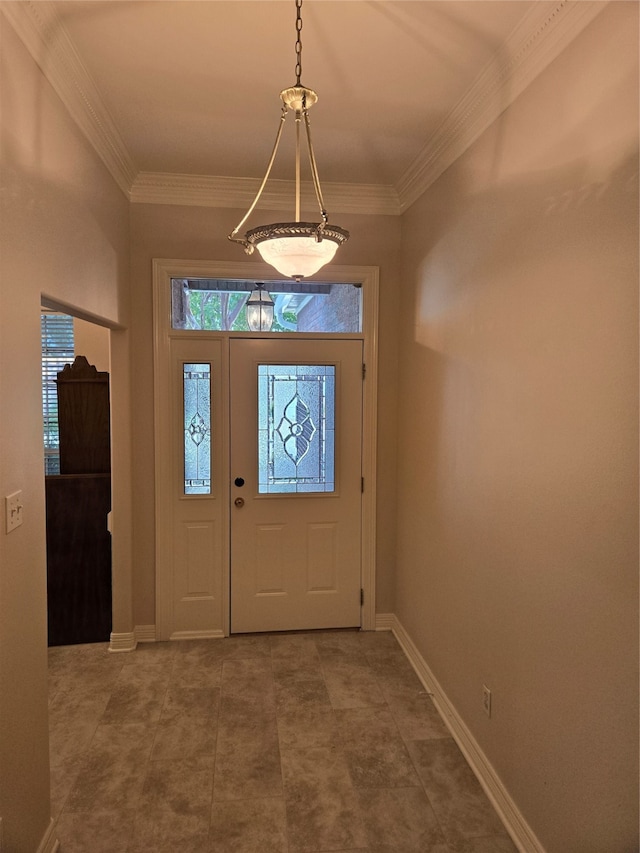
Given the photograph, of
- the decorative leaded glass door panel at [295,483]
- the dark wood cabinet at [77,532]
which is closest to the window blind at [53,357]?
the dark wood cabinet at [77,532]

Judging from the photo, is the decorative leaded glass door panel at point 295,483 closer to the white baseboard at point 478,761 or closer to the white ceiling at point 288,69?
the white baseboard at point 478,761

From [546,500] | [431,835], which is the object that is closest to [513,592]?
[546,500]

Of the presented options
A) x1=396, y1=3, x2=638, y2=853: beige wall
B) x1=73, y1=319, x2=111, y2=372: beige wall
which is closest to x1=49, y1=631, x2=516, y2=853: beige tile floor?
x1=396, y1=3, x2=638, y2=853: beige wall

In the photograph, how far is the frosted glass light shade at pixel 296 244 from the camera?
166 cm

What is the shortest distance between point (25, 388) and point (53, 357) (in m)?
2.82

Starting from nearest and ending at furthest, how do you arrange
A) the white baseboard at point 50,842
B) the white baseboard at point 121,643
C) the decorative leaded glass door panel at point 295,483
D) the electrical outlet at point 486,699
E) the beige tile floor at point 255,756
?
1. the white baseboard at point 50,842
2. the beige tile floor at point 255,756
3. the electrical outlet at point 486,699
4. the white baseboard at point 121,643
5. the decorative leaded glass door panel at point 295,483

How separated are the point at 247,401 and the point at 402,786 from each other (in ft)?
7.29

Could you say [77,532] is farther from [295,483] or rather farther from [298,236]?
[298,236]

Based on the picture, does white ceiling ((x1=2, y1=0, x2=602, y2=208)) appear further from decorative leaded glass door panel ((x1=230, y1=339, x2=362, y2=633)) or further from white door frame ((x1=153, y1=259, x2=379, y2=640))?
decorative leaded glass door panel ((x1=230, y1=339, x2=362, y2=633))

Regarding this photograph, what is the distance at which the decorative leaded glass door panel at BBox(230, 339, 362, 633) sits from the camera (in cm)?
350

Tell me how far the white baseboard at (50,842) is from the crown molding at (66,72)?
2.64 meters

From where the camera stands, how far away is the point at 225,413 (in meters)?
3.47

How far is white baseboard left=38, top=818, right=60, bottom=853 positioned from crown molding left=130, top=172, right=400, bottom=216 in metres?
3.11

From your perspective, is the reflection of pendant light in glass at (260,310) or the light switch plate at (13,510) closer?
the light switch plate at (13,510)
